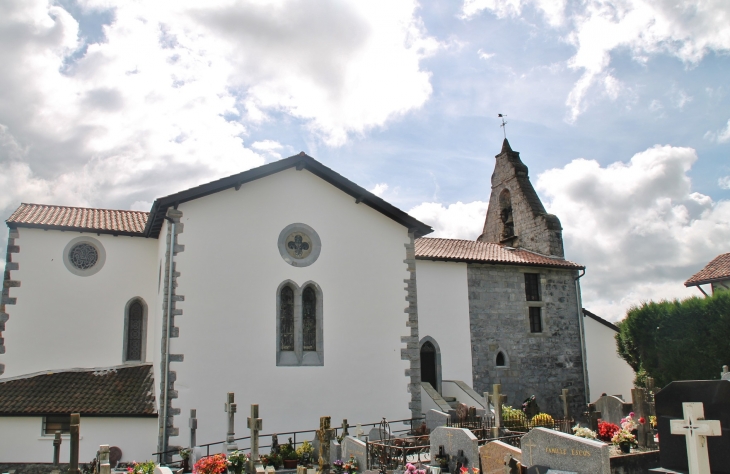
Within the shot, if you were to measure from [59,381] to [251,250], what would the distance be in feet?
18.8

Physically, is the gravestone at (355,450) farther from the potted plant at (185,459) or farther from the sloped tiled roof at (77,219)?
the sloped tiled roof at (77,219)

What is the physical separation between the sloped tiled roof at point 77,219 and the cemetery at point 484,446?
19.4 feet

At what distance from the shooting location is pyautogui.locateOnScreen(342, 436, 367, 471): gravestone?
11016 mm

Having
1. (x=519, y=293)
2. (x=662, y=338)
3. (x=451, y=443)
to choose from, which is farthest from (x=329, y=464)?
(x=662, y=338)

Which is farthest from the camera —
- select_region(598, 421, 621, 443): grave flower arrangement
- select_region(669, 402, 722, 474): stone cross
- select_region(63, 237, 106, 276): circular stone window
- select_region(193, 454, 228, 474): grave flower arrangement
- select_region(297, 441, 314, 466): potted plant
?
select_region(63, 237, 106, 276): circular stone window

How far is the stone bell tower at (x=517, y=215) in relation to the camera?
78.1 feet

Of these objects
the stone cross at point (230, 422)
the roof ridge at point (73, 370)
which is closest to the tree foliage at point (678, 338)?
the stone cross at point (230, 422)

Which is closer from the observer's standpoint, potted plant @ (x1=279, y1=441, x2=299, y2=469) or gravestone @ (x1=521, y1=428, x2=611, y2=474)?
gravestone @ (x1=521, y1=428, x2=611, y2=474)

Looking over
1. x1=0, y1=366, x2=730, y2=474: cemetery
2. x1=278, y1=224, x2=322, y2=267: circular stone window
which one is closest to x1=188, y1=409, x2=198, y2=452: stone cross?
x1=0, y1=366, x2=730, y2=474: cemetery

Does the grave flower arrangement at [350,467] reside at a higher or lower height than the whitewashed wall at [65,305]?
lower

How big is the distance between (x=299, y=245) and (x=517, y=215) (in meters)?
13.0

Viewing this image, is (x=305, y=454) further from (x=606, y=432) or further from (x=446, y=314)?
(x=446, y=314)

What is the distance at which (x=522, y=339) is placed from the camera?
21.3 m

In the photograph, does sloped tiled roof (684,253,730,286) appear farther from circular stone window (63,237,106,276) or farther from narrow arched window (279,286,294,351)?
circular stone window (63,237,106,276)
